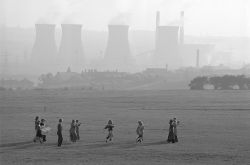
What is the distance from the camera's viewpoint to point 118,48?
105 metres

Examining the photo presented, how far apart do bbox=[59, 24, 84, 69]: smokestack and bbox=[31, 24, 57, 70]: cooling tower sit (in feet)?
6.13

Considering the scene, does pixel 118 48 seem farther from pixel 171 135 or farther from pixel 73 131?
pixel 171 135

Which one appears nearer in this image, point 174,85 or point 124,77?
point 174,85

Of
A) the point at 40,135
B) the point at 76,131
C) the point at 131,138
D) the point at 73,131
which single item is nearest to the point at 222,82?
the point at 131,138

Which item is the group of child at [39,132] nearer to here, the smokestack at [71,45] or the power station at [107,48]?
the power station at [107,48]

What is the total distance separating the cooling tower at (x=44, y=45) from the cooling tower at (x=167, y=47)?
18.7 metres

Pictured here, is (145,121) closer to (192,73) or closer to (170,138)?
(170,138)

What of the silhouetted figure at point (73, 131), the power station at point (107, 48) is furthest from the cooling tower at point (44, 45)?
the silhouetted figure at point (73, 131)

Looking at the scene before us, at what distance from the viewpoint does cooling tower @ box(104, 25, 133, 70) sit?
3986 inches

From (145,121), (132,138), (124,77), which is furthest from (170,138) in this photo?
(124,77)

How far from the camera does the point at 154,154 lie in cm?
1828

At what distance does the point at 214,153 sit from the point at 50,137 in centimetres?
667

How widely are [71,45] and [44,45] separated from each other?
475 cm

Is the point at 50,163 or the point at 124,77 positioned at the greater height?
the point at 124,77
